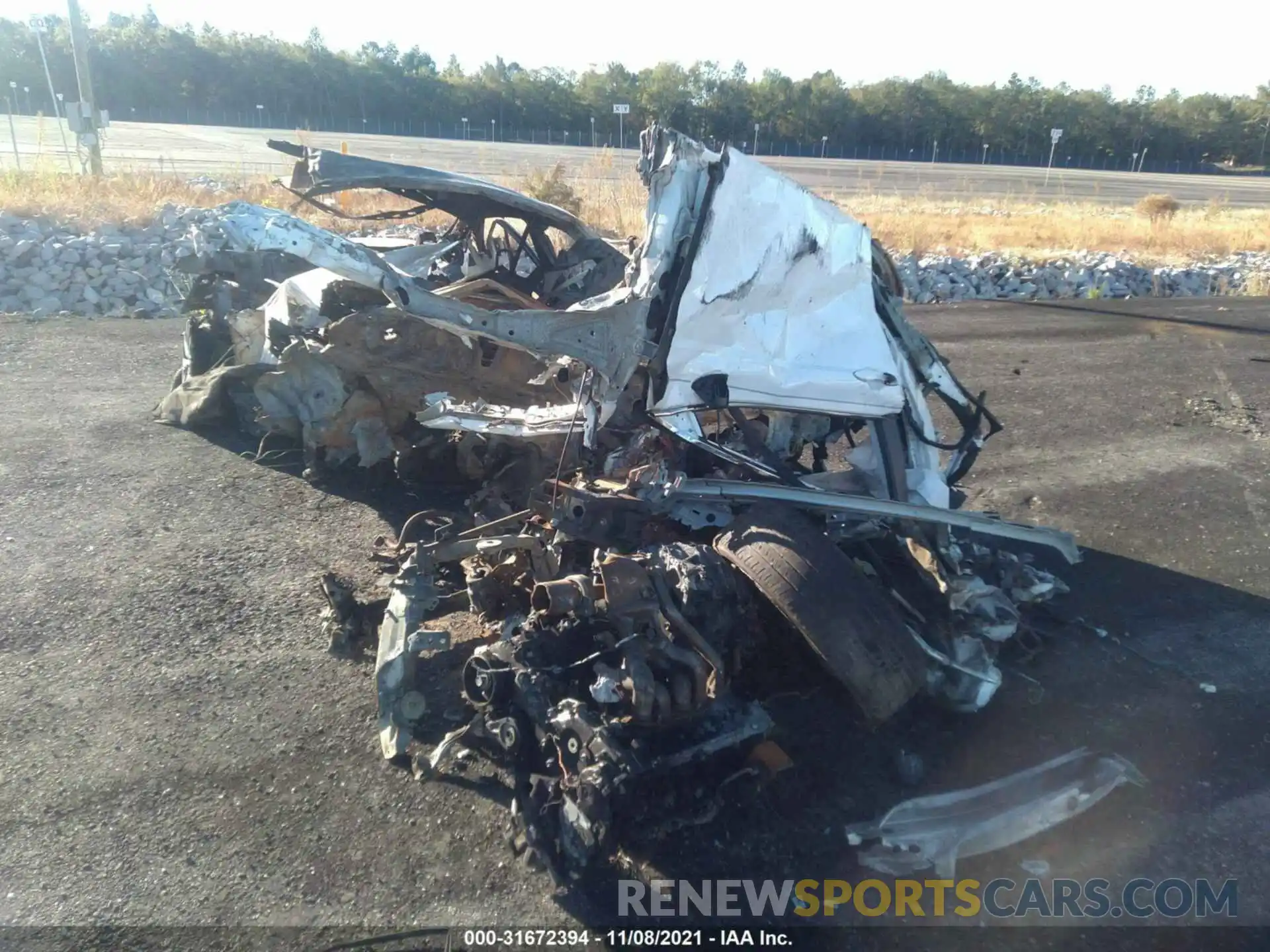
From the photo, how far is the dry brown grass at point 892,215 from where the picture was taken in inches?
539

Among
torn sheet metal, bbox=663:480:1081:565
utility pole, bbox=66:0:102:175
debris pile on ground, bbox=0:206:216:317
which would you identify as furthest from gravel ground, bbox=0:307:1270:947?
utility pole, bbox=66:0:102:175

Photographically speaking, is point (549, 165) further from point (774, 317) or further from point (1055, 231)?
point (774, 317)

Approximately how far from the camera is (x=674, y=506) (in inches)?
149

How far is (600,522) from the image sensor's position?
3783 mm

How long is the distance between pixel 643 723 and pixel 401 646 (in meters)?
1.04

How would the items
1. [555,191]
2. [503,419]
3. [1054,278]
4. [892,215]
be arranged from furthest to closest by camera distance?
[892,215]
[1054,278]
[555,191]
[503,419]

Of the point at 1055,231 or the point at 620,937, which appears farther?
the point at 1055,231

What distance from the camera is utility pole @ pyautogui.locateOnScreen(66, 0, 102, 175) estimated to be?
575 inches

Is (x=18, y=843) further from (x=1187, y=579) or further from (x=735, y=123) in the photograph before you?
(x=735, y=123)

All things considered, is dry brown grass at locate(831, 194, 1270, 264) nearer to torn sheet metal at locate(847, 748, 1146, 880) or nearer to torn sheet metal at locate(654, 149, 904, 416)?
torn sheet metal at locate(654, 149, 904, 416)

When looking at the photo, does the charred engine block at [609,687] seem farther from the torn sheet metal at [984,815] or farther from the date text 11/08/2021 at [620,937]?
the torn sheet metal at [984,815]

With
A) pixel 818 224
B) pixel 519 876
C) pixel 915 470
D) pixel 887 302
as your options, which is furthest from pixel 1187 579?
pixel 519 876

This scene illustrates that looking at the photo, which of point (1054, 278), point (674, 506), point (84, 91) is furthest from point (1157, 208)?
point (674, 506)

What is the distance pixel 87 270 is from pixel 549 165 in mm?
15852
